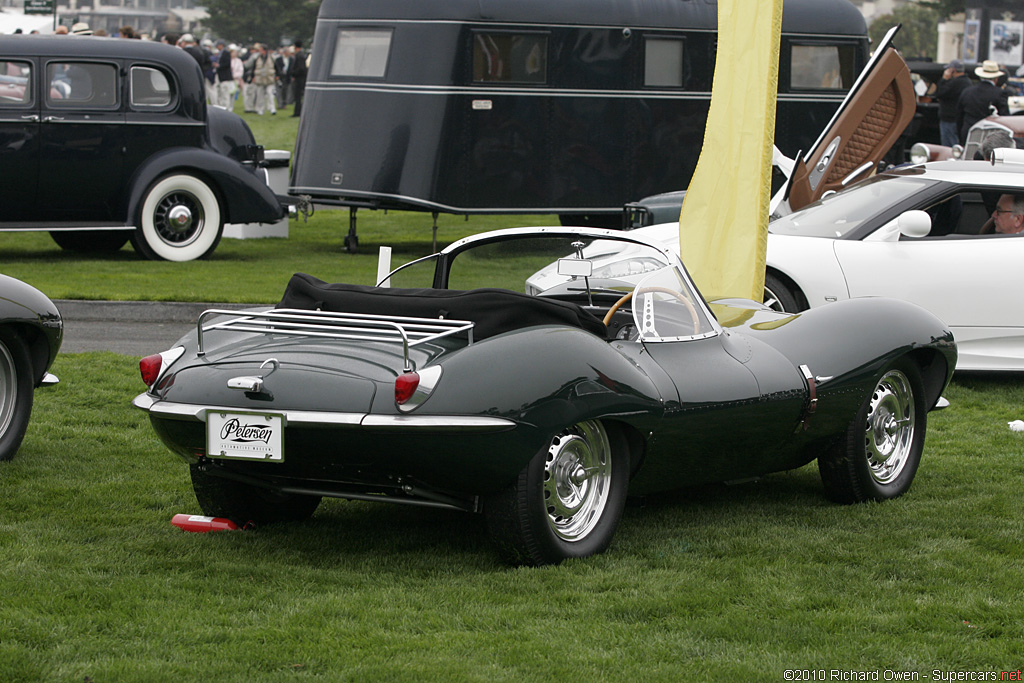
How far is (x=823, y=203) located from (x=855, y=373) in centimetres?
446

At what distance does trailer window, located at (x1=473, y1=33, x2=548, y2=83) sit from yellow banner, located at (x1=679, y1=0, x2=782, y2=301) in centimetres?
772

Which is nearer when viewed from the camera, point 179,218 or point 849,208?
point 849,208

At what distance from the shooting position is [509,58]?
628 inches

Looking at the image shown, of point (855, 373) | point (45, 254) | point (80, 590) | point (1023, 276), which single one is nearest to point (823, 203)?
point (1023, 276)

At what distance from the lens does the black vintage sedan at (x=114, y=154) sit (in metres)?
14.8

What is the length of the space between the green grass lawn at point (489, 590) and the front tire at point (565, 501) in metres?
0.09

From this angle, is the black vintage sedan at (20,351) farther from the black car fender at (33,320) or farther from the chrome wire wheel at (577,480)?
the chrome wire wheel at (577,480)

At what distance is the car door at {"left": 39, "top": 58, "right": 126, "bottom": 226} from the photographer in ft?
49.0

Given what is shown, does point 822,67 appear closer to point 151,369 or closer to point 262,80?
point 151,369

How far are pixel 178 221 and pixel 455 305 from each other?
11172 millimetres

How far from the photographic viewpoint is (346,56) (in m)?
16.2

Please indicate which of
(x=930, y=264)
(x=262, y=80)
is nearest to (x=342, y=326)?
(x=930, y=264)

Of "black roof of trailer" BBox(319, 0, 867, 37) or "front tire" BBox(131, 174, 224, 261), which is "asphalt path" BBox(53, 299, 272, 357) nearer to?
"front tire" BBox(131, 174, 224, 261)

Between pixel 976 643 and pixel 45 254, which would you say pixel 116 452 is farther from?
pixel 45 254
